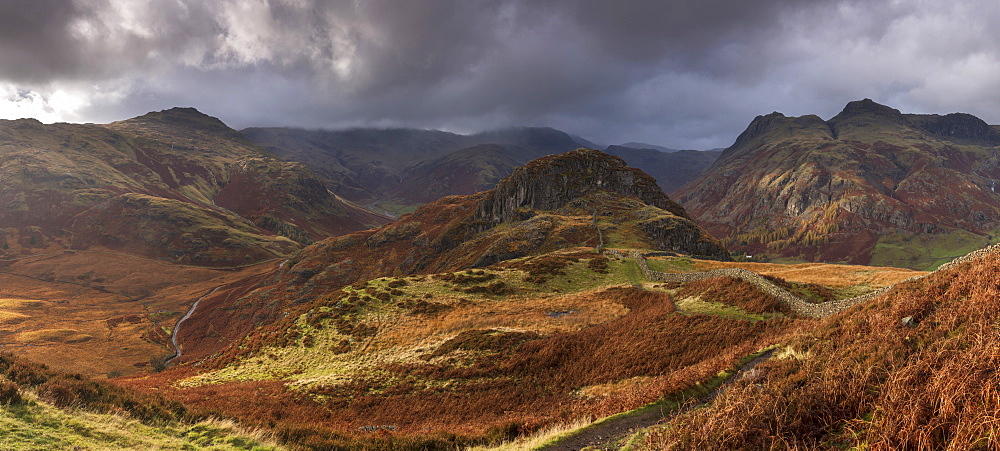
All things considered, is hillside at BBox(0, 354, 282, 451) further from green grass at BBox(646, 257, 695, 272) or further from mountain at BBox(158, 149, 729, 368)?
mountain at BBox(158, 149, 729, 368)

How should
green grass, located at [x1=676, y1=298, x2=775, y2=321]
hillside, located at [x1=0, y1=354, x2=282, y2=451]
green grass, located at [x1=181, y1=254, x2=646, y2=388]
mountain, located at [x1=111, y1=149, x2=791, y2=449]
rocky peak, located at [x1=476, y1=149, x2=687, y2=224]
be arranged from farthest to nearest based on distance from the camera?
rocky peak, located at [x1=476, y1=149, x2=687, y2=224]
green grass, located at [x1=181, y1=254, x2=646, y2=388]
green grass, located at [x1=676, y1=298, x2=775, y2=321]
mountain, located at [x1=111, y1=149, x2=791, y2=449]
hillside, located at [x1=0, y1=354, x2=282, y2=451]

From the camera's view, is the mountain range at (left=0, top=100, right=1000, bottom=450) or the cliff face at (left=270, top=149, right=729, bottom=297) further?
the cliff face at (left=270, top=149, right=729, bottom=297)

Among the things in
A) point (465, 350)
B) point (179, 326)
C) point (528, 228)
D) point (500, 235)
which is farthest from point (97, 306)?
point (465, 350)

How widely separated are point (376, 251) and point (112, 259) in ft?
419

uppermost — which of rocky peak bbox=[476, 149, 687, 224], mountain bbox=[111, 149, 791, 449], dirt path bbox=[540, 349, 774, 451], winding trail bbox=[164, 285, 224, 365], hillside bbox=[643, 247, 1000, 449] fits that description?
rocky peak bbox=[476, 149, 687, 224]

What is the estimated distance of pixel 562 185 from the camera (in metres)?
137

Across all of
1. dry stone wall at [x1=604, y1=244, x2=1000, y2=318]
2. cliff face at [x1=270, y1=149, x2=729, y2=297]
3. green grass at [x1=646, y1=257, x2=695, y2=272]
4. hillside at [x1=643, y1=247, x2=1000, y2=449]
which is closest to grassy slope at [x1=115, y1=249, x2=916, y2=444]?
dry stone wall at [x1=604, y1=244, x2=1000, y2=318]

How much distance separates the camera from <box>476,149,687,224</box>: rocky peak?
133 m

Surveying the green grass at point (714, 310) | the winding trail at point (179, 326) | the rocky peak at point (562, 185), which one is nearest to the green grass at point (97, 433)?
the green grass at point (714, 310)

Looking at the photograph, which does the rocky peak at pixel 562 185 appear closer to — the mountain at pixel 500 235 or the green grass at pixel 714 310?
the mountain at pixel 500 235

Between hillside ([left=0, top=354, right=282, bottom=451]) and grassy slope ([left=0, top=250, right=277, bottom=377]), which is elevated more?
hillside ([left=0, top=354, right=282, bottom=451])

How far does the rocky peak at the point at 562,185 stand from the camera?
132875 mm

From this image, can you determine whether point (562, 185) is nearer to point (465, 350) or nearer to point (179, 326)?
point (465, 350)

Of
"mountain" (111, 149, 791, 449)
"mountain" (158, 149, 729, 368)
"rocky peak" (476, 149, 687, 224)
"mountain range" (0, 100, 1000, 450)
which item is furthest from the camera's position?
"rocky peak" (476, 149, 687, 224)
